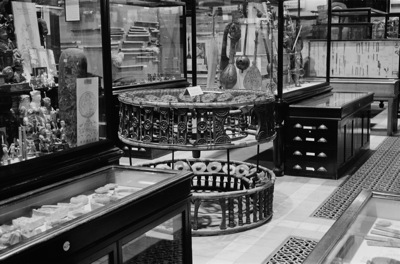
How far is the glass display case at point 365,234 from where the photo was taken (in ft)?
5.91

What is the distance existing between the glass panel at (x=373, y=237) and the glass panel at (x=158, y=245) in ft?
3.20

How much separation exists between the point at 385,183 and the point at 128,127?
299cm

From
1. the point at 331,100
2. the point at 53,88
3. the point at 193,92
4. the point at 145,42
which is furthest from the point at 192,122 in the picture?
the point at 331,100

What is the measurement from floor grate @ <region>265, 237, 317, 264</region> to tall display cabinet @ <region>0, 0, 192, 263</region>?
3.65 feet

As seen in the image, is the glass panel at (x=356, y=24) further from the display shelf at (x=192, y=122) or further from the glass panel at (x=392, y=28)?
the display shelf at (x=192, y=122)

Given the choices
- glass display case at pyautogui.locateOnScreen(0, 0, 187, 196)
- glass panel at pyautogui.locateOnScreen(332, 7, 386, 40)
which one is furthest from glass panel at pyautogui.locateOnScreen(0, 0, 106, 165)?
glass panel at pyautogui.locateOnScreen(332, 7, 386, 40)

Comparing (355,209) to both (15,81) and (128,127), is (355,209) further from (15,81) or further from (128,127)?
(128,127)


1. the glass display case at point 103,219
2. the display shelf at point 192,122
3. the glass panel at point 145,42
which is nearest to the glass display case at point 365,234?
the glass display case at point 103,219

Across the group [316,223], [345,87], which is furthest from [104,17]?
[345,87]

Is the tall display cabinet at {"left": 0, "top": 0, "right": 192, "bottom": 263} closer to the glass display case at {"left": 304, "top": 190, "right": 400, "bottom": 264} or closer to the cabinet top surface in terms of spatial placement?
the glass display case at {"left": 304, "top": 190, "right": 400, "bottom": 264}

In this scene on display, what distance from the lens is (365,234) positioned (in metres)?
2.07

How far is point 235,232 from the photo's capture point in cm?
440

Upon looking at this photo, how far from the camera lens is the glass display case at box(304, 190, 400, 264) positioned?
180 cm

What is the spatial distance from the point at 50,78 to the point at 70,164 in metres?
0.44
